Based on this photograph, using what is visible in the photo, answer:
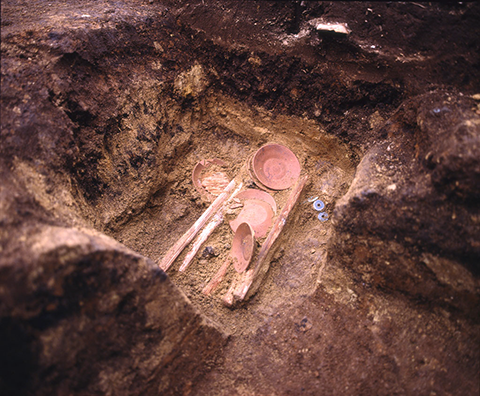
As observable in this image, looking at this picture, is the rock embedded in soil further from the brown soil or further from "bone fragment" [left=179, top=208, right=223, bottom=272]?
"bone fragment" [left=179, top=208, right=223, bottom=272]

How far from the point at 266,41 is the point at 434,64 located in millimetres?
1434

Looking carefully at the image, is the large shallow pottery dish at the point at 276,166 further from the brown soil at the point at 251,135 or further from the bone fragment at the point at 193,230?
the bone fragment at the point at 193,230

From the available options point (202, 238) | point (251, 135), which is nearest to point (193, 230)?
point (202, 238)

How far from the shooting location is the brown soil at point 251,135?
2361 mm

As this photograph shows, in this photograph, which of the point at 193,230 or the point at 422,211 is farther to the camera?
the point at 193,230

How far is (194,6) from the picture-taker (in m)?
3.40

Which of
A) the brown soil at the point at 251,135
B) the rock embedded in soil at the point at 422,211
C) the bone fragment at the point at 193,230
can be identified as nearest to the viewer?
the rock embedded in soil at the point at 422,211

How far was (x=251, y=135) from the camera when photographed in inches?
141

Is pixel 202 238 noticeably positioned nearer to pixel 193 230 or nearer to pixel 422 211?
pixel 193 230

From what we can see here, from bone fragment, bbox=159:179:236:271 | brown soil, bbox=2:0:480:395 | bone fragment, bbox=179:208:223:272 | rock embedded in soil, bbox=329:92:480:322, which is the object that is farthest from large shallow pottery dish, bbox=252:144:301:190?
rock embedded in soil, bbox=329:92:480:322

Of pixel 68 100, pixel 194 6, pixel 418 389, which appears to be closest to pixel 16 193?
pixel 68 100

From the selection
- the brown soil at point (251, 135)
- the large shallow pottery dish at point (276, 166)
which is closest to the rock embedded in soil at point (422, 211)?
the brown soil at point (251, 135)

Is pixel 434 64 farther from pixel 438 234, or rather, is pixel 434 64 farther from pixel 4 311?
pixel 4 311

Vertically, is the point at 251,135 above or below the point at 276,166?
above
